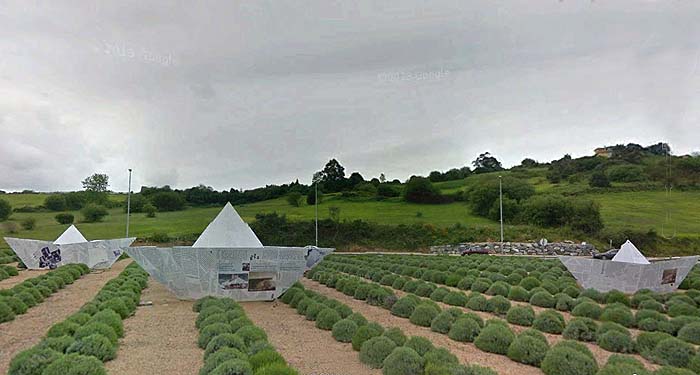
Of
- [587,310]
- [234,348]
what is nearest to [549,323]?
[587,310]

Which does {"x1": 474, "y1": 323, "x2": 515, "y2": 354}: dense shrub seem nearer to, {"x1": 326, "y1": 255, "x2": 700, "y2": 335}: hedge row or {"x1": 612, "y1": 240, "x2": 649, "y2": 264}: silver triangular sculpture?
{"x1": 326, "y1": 255, "x2": 700, "y2": 335}: hedge row

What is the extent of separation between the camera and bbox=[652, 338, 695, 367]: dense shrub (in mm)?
9766

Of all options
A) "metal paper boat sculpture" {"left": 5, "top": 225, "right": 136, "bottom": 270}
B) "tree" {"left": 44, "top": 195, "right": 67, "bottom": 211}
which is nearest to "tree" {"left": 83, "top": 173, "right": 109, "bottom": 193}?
"tree" {"left": 44, "top": 195, "right": 67, "bottom": 211}

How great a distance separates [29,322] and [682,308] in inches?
759

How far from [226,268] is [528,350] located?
1043cm

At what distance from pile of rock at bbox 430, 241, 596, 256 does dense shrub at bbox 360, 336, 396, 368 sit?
140 feet

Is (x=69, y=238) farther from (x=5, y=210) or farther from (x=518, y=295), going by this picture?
(x=5, y=210)

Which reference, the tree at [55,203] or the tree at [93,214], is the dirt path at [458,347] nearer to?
the tree at [93,214]

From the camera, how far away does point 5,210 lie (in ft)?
195

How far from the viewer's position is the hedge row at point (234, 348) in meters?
7.55

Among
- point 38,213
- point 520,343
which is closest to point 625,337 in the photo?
point 520,343

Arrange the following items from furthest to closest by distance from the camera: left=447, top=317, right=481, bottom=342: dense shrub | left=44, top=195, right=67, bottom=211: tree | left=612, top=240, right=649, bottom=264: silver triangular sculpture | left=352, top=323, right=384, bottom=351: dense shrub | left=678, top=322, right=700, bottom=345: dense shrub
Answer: left=44, top=195, right=67, bottom=211: tree → left=612, top=240, right=649, bottom=264: silver triangular sculpture → left=447, top=317, right=481, bottom=342: dense shrub → left=678, top=322, right=700, bottom=345: dense shrub → left=352, top=323, right=384, bottom=351: dense shrub

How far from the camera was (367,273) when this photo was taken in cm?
2719

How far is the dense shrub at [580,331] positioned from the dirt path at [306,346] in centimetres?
542
